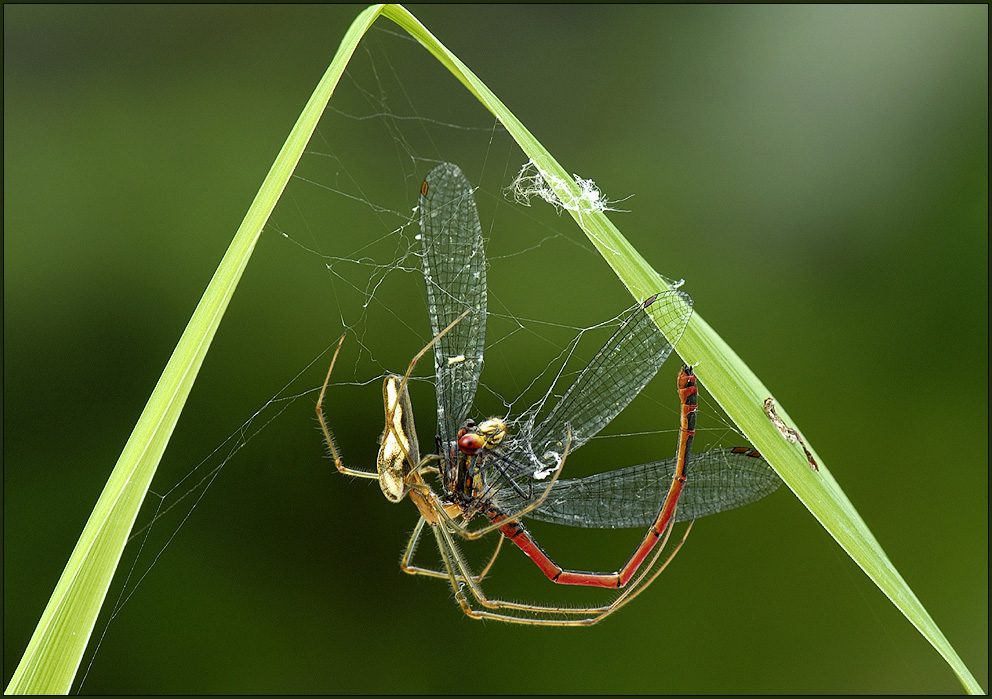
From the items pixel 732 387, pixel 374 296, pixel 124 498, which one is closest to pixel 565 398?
pixel 732 387

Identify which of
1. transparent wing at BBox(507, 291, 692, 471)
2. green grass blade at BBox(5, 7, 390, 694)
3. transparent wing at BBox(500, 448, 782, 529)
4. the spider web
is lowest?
transparent wing at BBox(500, 448, 782, 529)

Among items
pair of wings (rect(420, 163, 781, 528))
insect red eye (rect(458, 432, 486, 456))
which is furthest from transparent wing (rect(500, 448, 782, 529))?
insect red eye (rect(458, 432, 486, 456))

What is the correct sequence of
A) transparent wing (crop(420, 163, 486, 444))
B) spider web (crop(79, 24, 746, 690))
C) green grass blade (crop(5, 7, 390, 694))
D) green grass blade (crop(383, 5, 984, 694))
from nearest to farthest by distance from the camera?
green grass blade (crop(5, 7, 390, 694)), green grass blade (crop(383, 5, 984, 694)), transparent wing (crop(420, 163, 486, 444)), spider web (crop(79, 24, 746, 690))

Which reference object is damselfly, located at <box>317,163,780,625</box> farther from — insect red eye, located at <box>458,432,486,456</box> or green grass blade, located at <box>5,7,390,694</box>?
green grass blade, located at <box>5,7,390,694</box>

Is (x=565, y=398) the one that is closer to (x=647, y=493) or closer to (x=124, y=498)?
(x=647, y=493)

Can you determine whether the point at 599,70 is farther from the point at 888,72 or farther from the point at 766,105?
the point at 888,72

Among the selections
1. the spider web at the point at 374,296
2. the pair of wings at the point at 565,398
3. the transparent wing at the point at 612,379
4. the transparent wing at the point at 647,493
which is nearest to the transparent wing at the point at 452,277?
the pair of wings at the point at 565,398

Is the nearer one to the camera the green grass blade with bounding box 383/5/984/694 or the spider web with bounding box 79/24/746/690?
the green grass blade with bounding box 383/5/984/694

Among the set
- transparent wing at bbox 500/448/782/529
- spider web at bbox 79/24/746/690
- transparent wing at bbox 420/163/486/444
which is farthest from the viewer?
spider web at bbox 79/24/746/690
